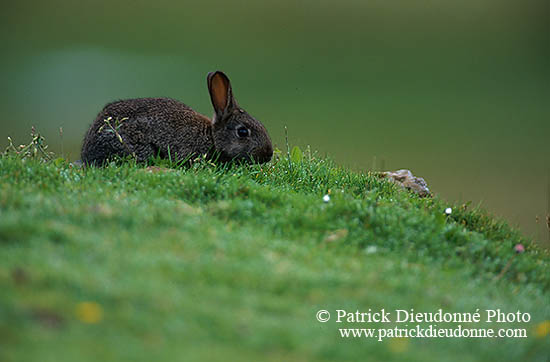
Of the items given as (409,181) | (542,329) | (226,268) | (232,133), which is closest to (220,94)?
(232,133)

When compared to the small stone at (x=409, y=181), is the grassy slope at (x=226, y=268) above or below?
below

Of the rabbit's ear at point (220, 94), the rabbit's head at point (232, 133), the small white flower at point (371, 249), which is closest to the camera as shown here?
the small white flower at point (371, 249)

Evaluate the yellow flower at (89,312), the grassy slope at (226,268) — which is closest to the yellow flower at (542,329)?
the grassy slope at (226,268)

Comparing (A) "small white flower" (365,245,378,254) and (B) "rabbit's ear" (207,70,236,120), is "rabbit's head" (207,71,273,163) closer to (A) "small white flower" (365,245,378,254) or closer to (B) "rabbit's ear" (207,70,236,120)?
(B) "rabbit's ear" (207,70,236,120)

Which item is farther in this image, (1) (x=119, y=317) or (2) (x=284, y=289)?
(2) (x=284, y=289)

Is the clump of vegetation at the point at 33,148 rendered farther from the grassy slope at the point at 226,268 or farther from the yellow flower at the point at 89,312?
the yellow flower at the point at 89,312

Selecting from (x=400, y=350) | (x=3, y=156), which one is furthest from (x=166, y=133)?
(x=400, y=350)

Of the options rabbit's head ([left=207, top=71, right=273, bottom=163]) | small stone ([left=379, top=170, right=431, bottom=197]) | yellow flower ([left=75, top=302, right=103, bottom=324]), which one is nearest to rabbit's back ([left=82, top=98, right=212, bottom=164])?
rabbit's head ([left=207, top=71, right=273, bottom=163])

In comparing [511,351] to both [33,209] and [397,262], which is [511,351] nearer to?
[397,262]
